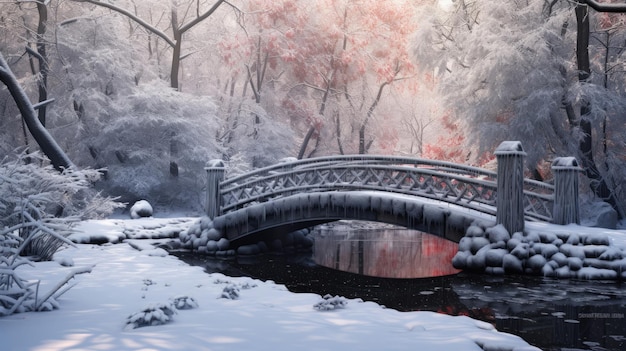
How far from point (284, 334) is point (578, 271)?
7.69 m

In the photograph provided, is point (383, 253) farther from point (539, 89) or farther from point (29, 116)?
point (29, 116)

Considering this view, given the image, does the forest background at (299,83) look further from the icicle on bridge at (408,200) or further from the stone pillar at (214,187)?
the icicle on bridge at (408,200)

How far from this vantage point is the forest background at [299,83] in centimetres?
1927

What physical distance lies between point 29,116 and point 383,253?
37.3 ft

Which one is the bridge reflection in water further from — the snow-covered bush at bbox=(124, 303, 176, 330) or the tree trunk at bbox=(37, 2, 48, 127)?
the tree trunk at bbox=(37, 2, 48, 127)

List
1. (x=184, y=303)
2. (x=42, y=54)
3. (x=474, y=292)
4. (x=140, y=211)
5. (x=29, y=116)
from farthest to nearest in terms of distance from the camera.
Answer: (x=42, y=54)
(x=140, y=211)
(x=29, y=116)
(x=474, y=292)
(x=184, y=303)

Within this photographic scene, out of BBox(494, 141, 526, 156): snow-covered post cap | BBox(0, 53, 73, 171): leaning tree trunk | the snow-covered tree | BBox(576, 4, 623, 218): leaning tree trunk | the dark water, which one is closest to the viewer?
the dark water

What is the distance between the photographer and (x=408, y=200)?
14.0 m

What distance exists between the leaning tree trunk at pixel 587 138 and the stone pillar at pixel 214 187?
11366 millimetres

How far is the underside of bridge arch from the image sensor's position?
1342 centimetres

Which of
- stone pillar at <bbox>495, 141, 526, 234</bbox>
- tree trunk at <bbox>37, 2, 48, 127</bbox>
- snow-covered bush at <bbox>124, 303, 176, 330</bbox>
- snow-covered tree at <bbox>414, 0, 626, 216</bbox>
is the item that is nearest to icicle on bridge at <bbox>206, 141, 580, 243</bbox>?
stone pillar at <bbox>495, 141, 526, 234</bbox>

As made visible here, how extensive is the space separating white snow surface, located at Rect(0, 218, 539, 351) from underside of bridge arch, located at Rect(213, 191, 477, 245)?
579cm

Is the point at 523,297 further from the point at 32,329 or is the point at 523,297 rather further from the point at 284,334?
the point at 32,329

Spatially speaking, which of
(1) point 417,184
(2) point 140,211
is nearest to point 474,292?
(1) point 417,184
